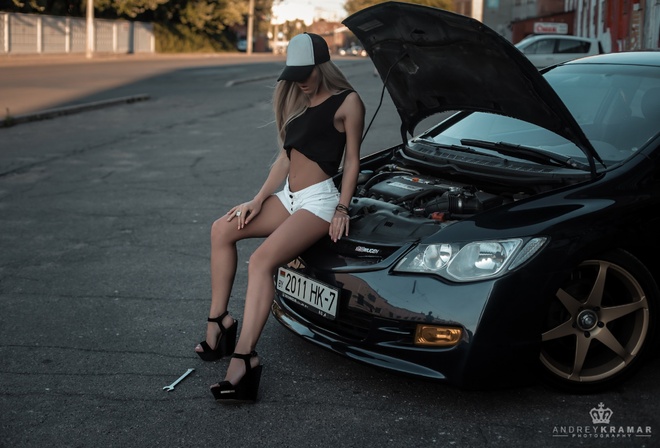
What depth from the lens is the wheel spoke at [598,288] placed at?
386 cm

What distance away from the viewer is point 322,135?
14.3ft

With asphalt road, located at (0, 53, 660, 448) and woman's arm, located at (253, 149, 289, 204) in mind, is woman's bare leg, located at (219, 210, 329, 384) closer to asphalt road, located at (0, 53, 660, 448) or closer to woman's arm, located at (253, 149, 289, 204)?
asphalt road, located at (0, 53, 660, 448)

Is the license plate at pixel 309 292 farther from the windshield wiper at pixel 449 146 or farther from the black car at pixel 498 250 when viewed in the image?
the windshield wiper at pixel 449 146

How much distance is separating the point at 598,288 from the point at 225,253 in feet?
5.80

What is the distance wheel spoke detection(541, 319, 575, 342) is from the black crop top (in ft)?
4.36

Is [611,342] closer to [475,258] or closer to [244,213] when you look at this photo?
[475,258]

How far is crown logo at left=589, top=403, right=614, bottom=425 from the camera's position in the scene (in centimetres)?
367

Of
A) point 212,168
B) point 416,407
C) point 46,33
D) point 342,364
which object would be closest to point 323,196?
point 342,364

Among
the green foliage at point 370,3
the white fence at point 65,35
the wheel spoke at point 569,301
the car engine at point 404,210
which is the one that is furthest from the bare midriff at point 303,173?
the green foliage at point 370,3

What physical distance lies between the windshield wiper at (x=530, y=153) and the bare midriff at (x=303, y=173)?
0.96m

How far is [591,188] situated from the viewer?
3971 millimetres

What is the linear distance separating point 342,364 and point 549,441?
3.90 ft

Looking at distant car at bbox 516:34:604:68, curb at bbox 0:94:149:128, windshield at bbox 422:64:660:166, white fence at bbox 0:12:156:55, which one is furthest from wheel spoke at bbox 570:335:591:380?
white fence at bbox 0:12:156:55

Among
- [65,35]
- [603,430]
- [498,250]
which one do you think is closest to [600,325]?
[603,430]
